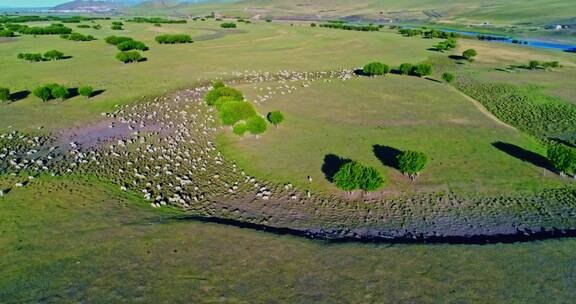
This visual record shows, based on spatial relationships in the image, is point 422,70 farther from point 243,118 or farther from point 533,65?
point 243,118

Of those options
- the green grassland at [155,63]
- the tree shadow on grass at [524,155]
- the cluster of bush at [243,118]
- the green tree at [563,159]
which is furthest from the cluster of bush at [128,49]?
the green tree at [563,159]

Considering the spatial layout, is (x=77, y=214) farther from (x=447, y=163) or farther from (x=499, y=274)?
(x=447, y=163)

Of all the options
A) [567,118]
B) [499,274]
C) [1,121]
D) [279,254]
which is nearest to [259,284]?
[279,254]

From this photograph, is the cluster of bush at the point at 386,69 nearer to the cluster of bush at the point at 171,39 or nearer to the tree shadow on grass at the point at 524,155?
the tree shadow on grass at the point at 524,155

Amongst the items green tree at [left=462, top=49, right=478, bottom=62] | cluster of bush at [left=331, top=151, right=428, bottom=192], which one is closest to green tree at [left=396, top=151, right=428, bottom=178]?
cluster of bush at [left=331, top=151, right=428, bottom=192]

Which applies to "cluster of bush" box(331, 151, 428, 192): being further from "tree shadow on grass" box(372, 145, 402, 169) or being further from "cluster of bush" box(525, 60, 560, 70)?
"cluster of bush" box(525, 60, 560, 70)

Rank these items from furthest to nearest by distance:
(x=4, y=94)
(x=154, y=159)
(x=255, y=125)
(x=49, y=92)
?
(x=49, y=92) → (x=4, y=94) → (x=255, y=125) → (x=154, y=159)

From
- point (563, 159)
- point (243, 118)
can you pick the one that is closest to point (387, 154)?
point (563, 159)
